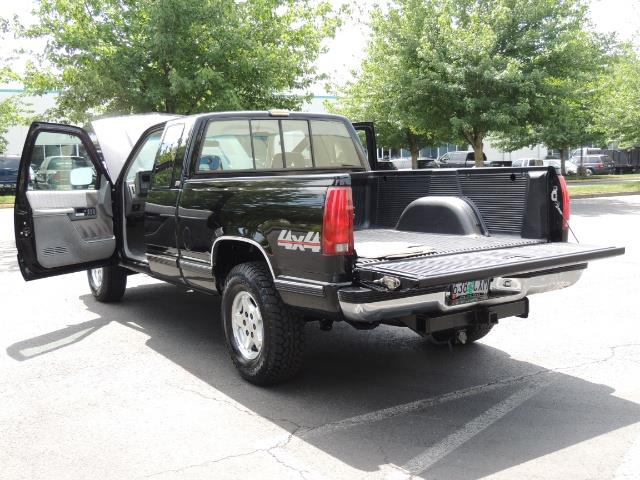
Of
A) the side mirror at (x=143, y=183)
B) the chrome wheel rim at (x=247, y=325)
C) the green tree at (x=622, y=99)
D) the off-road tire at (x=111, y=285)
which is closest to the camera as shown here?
the chrome wheel rim at (x=247, y=325)

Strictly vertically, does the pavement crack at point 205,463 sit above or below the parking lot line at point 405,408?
above

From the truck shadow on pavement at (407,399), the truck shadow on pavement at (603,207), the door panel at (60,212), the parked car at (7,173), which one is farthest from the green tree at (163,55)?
the parked car at (7,173)

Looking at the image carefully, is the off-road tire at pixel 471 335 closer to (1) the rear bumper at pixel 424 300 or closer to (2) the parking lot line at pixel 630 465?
(1) the rear bumper at pixel 424 300

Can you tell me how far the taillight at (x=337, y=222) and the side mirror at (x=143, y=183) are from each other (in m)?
2.62

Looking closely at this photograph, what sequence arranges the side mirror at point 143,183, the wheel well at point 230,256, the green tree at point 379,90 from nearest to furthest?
1. the wheel well at point 230,256
2. the side mirror at point 143,183
3. the green tree at point 379,90

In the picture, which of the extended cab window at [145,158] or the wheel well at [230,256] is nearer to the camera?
the wheel well at [230,256]

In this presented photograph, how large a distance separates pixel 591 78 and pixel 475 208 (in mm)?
19118

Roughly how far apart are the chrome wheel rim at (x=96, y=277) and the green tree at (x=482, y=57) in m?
15.0

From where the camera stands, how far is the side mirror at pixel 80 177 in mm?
6402

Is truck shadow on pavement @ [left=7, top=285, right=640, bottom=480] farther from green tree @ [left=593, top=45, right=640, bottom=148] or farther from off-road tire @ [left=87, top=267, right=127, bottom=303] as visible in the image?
green tree @ [left=593, top=45, right=640, bottom=148]

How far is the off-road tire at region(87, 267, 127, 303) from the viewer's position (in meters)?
7.20

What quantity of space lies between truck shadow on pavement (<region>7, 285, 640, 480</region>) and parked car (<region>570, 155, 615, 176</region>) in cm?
4364

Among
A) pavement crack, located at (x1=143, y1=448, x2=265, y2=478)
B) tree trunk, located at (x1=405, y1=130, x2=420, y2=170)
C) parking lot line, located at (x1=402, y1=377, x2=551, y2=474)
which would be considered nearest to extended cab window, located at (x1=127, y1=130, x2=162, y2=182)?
pavement crack, located at (x1=143, y1=448, x2=265, y2=478)

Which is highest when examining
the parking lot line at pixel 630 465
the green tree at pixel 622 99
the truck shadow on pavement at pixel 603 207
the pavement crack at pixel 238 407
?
the green tree at pixel 622 99
